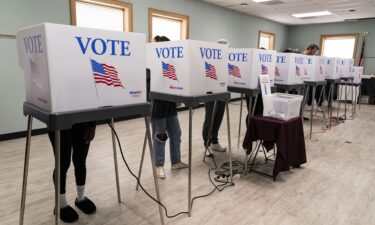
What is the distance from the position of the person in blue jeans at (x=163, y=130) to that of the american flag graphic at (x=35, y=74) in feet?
3.71

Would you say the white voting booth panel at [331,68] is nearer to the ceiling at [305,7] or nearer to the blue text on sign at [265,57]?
the ceiling at [305,7]

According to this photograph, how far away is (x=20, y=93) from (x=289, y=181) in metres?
3.34

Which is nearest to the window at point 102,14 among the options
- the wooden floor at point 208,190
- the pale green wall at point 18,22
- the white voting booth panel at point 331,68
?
the pale green wall at point 18,22

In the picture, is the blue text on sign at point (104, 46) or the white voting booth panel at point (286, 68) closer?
the blue text on sign at point (104, 46)

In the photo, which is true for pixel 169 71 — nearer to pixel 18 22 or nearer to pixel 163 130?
pixel 163 130

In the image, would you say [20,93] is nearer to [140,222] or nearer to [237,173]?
[140,222]

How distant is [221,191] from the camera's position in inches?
83.9

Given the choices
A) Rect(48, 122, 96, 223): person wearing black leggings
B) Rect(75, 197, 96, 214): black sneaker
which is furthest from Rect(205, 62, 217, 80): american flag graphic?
Rect(75, 197, 96, 214): black sneaker

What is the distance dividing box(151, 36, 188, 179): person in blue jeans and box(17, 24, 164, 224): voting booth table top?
91 cm

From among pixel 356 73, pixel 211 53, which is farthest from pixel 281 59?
pixel 356 73

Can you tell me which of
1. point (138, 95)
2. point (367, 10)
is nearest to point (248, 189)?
point (138, 95)

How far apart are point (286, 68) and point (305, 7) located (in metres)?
4.10

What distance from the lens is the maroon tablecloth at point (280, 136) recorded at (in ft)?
7.25

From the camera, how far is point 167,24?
530 centimetres
